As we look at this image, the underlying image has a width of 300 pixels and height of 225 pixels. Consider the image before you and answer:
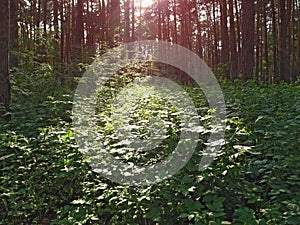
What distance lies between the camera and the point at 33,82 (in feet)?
29.0

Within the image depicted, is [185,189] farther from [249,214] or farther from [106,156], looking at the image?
[106,156]

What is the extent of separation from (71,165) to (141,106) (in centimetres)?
334

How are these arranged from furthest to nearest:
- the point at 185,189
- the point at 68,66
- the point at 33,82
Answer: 1. the point at 68,66
2. the point at 33,82
3. the point at 185,189

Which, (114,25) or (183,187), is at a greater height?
(114,25)

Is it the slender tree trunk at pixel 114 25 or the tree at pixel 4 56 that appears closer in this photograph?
the tree at pixel 4 56

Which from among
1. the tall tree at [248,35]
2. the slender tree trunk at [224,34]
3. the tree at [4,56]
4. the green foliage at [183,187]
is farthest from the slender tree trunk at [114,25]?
the green foliage at [183,187]

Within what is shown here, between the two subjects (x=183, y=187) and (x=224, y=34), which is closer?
(x=183, y=187)

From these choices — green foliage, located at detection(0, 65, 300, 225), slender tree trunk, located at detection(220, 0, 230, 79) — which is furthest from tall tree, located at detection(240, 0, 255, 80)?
green foliage, located at detection(0, 65, 300, 225)

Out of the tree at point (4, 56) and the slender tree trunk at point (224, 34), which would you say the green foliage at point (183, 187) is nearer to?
the tree at point (4, 56)

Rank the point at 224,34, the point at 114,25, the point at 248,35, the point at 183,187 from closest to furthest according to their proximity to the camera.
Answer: the point at 183,187
the point at 248,35
the point at 114,25
the point at 224,34

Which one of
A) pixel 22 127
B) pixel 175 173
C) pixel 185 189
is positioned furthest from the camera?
pixel 22 127

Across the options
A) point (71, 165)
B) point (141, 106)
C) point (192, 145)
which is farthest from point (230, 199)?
point (141, 106)

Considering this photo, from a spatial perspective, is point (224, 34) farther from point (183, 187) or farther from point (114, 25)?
point (183, 187)

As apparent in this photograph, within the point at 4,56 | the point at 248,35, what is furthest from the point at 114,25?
the point at 4,56
